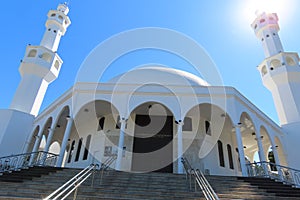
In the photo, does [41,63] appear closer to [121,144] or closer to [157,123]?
[157,123]

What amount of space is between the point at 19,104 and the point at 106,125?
27.5 ft

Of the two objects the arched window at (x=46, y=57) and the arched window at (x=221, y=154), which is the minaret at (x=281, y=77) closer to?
the arched window at (x=221, y=154)

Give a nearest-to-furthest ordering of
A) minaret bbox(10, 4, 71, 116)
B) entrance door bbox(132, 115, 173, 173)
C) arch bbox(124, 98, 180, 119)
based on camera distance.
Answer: arch bbox(124, 98, 180, 119) → entrance door bbox(132, 115, 173, 173) → minaret bbox(10, 4, 71, 116)

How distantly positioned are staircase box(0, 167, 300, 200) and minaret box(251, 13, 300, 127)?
9.41 m

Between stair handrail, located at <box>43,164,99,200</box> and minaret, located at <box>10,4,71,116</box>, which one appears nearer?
stair handrail, located at <box>43,164,99,200</box>

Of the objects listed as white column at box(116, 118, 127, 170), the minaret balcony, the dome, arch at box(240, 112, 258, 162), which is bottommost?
white column at box(116, 118, 127, 170)

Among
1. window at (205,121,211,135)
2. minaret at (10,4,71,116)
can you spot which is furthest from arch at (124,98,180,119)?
minaret at (10,4,71,116)

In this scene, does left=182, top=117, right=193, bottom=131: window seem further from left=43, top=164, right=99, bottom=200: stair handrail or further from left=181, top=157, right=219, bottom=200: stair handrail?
left=43, top=164, right=99, bottom=200: stair handrail

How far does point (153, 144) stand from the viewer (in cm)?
1361

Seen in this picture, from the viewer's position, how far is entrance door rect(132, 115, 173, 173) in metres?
13.0

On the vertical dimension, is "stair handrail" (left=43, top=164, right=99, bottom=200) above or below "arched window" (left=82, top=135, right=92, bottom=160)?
below

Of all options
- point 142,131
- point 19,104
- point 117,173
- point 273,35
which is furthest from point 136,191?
point 273,35

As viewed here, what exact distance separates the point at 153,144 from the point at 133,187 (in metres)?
6.00

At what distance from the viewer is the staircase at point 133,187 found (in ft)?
21.9
